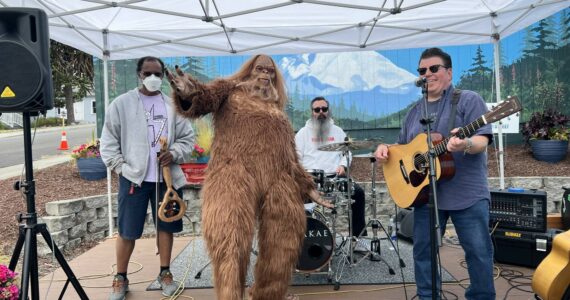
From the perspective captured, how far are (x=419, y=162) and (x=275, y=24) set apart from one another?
304 centimetres

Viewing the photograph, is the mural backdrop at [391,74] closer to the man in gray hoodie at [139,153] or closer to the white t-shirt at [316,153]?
the white t-shirt at [316,153]

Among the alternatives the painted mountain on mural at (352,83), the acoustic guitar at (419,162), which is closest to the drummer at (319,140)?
the acoustic guitar at (419,162)

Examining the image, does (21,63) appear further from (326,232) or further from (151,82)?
(326,232)

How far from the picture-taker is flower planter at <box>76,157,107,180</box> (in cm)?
752

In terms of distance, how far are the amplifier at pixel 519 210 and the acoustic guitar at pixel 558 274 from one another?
5.34 ft

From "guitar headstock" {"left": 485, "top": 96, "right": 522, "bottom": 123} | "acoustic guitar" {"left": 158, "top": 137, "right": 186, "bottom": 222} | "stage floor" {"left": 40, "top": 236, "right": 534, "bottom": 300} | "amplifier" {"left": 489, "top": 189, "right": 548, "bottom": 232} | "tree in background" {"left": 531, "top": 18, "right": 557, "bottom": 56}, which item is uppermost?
"tree in background" {"left": 531, "top": 18, "right": 557, "bottom": 56}

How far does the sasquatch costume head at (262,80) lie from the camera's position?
9.66ft

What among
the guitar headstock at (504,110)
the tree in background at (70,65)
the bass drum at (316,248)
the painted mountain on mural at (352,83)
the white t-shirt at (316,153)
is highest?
the tree in background at (70,65)

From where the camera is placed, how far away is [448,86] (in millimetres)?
3031

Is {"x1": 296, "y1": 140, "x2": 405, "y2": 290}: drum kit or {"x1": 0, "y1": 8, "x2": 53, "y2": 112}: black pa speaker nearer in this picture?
{"x1": 0, "y1": 8, "x2": 53, "y2": 112}: black pa speaker

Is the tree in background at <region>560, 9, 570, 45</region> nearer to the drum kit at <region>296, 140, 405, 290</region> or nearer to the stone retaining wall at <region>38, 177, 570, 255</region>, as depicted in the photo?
the stone retaining wall at <region>38, 177, 570, 255</region>

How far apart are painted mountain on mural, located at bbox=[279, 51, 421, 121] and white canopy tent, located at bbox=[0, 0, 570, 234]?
242cm

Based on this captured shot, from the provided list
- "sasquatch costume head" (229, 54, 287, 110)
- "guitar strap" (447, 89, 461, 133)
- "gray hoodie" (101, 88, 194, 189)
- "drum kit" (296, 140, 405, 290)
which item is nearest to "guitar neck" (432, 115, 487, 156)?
"guitar strap" (447, 89, 461, 133)

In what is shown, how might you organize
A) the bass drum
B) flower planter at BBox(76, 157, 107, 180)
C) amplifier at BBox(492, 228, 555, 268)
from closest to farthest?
the bass drum
amplifier at BBox(492, 228, 555, 268)
flower planter at BBox(76, 157, 107, 180)
